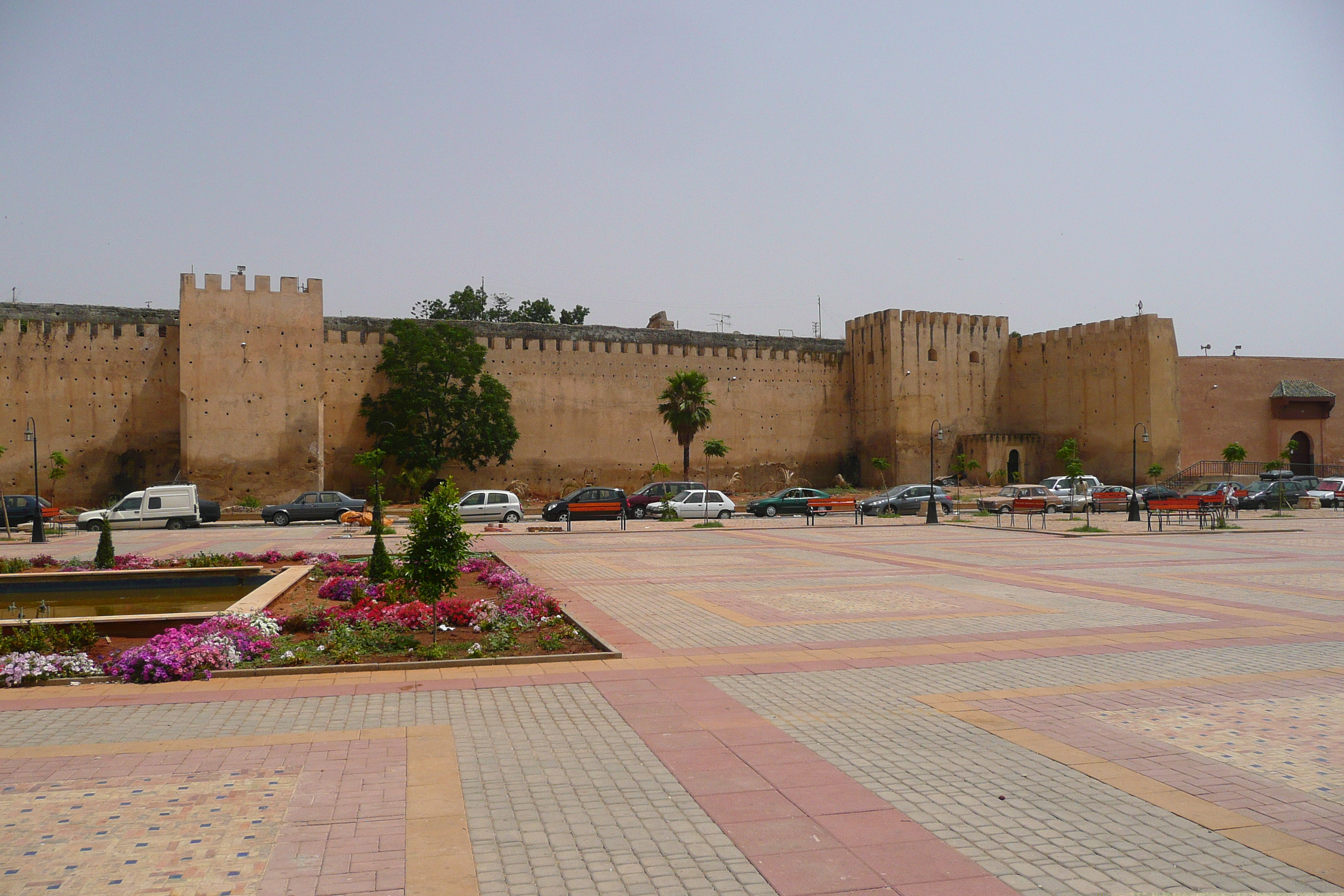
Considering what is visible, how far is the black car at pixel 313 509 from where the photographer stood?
27.7 m

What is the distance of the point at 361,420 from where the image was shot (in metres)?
36.4

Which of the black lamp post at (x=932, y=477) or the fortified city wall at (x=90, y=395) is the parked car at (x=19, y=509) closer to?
the fortified city wall at (x=90, y=395)

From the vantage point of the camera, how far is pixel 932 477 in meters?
32.1

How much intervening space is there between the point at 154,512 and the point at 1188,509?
26.8 meters

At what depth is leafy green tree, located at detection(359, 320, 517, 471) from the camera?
3525 cm

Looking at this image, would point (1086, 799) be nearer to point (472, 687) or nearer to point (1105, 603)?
point (472, 687)

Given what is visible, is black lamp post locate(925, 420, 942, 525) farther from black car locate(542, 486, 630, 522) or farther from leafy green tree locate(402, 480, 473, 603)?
leafy green tree locate(402, 480, 473, 603)

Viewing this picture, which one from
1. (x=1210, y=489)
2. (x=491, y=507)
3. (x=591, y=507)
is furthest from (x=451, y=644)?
(x=1210, y=489)

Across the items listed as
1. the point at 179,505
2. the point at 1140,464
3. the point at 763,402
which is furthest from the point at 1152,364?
the point at 179,505

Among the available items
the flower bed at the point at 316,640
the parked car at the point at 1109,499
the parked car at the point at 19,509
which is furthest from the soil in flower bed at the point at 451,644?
the parked car at the point at 1109,499

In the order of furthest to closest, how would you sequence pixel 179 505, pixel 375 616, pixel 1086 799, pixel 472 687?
1. pixel 179 505
2. pixel 375 616
3. pixel 472 687
4. pixel 1086 799

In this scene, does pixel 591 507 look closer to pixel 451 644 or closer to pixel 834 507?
pixel 834 507

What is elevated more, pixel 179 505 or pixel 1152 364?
pixel 1152 364

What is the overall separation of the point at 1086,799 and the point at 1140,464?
39.8 metres
